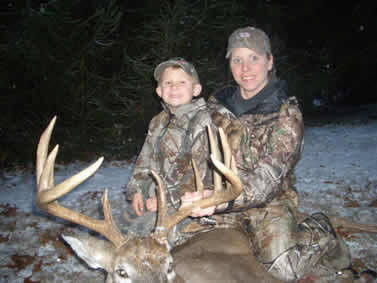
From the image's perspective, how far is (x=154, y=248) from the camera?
2125 millimetres

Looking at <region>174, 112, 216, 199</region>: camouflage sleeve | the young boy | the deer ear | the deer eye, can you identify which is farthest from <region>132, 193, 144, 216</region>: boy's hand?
the deer eye

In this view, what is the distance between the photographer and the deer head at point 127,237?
6.50ft

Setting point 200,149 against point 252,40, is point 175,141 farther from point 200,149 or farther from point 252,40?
point 252,40

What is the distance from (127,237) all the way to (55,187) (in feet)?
2.24

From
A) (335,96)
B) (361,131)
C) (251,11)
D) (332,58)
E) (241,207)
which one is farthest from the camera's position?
(335,96)

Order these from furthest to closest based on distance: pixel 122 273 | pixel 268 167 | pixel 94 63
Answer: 1. pixel 94 63
2. pixel 268 167
3. pixel 122 273

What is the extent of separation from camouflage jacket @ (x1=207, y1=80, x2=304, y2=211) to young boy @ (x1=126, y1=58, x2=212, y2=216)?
279 mm

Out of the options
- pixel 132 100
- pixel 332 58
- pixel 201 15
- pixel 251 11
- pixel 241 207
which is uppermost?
pixel 251 11

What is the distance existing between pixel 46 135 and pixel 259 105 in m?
2.06

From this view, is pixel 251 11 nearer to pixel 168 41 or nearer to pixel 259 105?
pixel 168 41

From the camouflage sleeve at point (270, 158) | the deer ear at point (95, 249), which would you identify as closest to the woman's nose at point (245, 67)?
the camouflage sleeve at point (270, 158)

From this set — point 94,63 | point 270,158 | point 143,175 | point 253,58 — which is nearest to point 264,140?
point 270,158

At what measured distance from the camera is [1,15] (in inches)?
266

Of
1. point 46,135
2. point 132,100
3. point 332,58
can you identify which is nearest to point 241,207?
point 46,135
